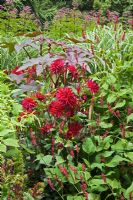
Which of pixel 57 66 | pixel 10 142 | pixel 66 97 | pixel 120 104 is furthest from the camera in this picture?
pixel 57 66

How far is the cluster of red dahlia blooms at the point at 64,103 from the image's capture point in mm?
2775

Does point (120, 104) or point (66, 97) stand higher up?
point (66, 97)

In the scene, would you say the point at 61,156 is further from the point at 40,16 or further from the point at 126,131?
the point at 40,16

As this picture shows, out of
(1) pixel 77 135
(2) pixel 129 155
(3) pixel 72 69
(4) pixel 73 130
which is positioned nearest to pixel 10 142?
(4) pixel 73 130

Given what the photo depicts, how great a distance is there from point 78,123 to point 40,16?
13.9m

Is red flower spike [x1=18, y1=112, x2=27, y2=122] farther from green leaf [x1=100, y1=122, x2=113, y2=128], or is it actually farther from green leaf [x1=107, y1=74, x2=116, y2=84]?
green leaf [x1=107, y1=74, x2=116, y2=84]

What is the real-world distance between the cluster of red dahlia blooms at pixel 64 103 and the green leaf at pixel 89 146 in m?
0.21

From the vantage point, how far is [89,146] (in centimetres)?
290

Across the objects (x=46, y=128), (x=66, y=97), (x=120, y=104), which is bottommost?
(x=46, y=128)

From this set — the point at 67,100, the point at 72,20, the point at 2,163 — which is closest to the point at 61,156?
the point at 67,100

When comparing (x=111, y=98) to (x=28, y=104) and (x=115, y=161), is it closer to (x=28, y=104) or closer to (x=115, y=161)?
(x=115, y=161)

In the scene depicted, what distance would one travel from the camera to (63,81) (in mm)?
3465

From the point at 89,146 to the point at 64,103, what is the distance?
33 centimetres

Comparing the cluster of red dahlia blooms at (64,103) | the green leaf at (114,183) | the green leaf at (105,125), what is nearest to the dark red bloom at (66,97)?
the cluster of red dahlia blooms at (64,103)
